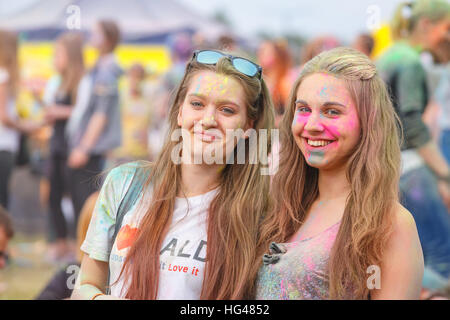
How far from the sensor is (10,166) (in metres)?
5.44

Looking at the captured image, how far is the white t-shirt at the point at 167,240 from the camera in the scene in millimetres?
2018

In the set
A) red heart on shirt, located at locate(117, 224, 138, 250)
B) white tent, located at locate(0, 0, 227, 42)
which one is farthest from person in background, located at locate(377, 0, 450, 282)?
white tent, located at locate(0, 0, 227, 42)

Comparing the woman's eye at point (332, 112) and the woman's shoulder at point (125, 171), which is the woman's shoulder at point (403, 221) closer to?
the woman's eye at point (332, 112)

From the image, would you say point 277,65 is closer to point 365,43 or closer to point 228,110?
point 365,43

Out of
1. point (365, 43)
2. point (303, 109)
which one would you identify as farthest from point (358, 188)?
point (365, 43)

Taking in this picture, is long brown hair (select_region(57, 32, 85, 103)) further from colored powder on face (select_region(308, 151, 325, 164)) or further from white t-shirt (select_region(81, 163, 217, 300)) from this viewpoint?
colored powder on face (select_region(308, 151, 325, 164))

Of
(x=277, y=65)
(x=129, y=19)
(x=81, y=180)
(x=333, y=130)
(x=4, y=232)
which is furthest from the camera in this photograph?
(x=129, y=19)

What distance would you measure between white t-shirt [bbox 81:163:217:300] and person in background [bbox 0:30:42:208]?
3.52 meters

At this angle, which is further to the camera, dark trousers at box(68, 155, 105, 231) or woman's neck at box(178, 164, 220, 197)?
dark trousers at box(68, 155, 105, 231)

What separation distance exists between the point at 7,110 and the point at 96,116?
2.50 ft

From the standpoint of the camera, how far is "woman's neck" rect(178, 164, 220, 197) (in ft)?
7.11

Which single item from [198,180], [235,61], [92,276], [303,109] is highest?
[235,61]

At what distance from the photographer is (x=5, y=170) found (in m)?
5.41

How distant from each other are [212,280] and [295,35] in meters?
5.33
